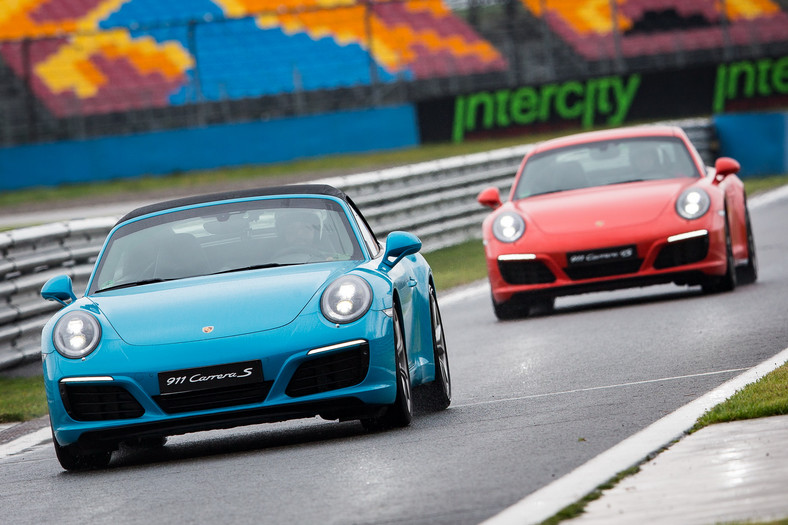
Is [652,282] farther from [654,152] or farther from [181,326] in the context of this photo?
[181,326]

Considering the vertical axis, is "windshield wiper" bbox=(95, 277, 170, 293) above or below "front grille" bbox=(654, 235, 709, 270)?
above

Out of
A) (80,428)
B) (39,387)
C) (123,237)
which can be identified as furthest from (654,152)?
(80,428)

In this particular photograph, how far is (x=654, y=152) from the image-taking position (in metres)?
12.9

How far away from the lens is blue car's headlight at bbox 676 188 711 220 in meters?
11.9

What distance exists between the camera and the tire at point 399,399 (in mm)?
6902

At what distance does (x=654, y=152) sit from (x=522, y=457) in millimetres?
7379

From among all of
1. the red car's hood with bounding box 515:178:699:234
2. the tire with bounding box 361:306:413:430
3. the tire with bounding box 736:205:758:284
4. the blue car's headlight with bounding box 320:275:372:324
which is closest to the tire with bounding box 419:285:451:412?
the tire with bounding box 361:306:413:430

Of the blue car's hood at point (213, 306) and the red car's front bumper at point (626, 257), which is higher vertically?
the blue car's hood at point (213, 306)

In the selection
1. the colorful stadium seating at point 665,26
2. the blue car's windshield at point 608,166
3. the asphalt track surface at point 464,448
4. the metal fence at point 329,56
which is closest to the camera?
the asphalt track surface at point 464,448

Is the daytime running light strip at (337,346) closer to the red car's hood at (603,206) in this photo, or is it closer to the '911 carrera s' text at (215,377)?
the '911 carrera s' text at (215,377)

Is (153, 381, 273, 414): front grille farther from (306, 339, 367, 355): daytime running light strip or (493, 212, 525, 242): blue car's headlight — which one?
(493, 212, 525, 242): blue car's headlight

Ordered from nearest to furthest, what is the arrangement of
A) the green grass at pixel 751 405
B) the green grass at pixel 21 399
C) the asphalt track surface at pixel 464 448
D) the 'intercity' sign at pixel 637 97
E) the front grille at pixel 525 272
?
the asphalt track surface at pixel 464 448 → the green grass at pixel 751 405 → the green grass at pixel 21 399 → the front grille at pixel 525 272 → the 'intercity' sign at pixel 637 97

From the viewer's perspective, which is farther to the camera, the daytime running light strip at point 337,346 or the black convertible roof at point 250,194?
the black convertible roof at point 250,194

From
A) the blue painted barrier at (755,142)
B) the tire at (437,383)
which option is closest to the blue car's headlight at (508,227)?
the tire at (437,383)
